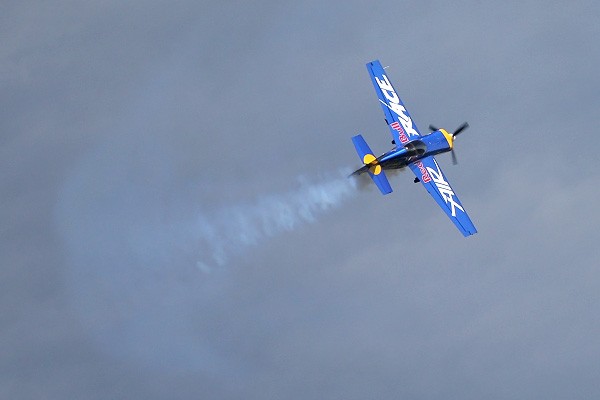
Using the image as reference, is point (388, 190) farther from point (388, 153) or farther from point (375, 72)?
point (375, 72)

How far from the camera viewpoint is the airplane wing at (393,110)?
126 m

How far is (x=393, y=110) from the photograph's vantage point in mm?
128500

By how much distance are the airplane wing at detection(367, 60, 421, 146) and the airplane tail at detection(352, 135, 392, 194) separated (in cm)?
574

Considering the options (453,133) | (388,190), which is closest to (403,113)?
(453,133)

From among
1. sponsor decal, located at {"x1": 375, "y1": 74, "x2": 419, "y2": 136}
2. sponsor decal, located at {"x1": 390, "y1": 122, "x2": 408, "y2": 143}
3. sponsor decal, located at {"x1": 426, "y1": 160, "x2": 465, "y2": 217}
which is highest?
sponsor decal, located at {"x1": 375, "y1": 74, "x2": 419, "y2": 136}

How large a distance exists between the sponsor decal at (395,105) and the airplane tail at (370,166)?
8455 millimetres

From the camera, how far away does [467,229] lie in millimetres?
122188

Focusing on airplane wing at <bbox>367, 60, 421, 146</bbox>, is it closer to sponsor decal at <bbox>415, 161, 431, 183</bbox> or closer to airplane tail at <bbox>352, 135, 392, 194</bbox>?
sponsor decal at <bbox>415, 161, 431, 183</bbox>

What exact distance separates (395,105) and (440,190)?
908cm

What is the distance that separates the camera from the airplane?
11888 cm

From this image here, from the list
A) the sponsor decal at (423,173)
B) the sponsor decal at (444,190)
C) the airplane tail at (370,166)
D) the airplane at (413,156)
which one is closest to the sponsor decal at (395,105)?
the airplane at (413,156)

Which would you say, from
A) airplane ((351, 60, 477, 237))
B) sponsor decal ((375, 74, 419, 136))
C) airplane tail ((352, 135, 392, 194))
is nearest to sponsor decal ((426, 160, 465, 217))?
A: airplane ((351, 60, 477, 237))

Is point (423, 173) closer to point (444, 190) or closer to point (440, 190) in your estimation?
point (440, 190)

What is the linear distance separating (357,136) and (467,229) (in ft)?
36.4
